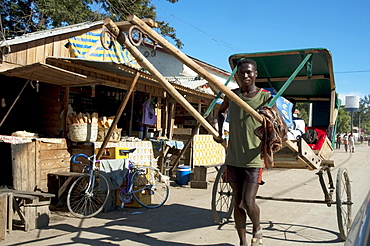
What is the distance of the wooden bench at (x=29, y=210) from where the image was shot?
5.28 meters

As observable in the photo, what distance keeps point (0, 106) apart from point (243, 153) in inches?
276

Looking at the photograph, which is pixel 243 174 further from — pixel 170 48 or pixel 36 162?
pixel 36 162

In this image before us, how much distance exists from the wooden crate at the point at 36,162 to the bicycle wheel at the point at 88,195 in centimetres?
69

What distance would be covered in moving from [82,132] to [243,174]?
455 centimetres

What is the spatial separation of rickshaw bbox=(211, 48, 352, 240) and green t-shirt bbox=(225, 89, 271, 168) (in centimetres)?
19

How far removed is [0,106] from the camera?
337 inches

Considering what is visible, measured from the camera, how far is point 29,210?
18.0 ft

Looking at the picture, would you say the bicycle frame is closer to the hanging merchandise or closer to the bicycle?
the bicycle

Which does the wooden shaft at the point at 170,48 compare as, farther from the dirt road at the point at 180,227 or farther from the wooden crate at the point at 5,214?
the wooden crate at the point at 5,214

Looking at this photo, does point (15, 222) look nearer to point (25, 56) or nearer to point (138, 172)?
point (138, 172)

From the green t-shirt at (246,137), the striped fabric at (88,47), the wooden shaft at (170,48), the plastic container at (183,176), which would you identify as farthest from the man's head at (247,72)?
the plastic container at (183,176)

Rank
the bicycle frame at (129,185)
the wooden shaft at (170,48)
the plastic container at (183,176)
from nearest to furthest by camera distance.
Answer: the wooden shaft at (170,48), the bicycle frame at (129,185), the plastic container at (183,176)

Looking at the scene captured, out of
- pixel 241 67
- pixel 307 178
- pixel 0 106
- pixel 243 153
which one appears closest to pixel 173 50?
pixel 241 67

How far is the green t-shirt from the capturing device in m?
3.89
